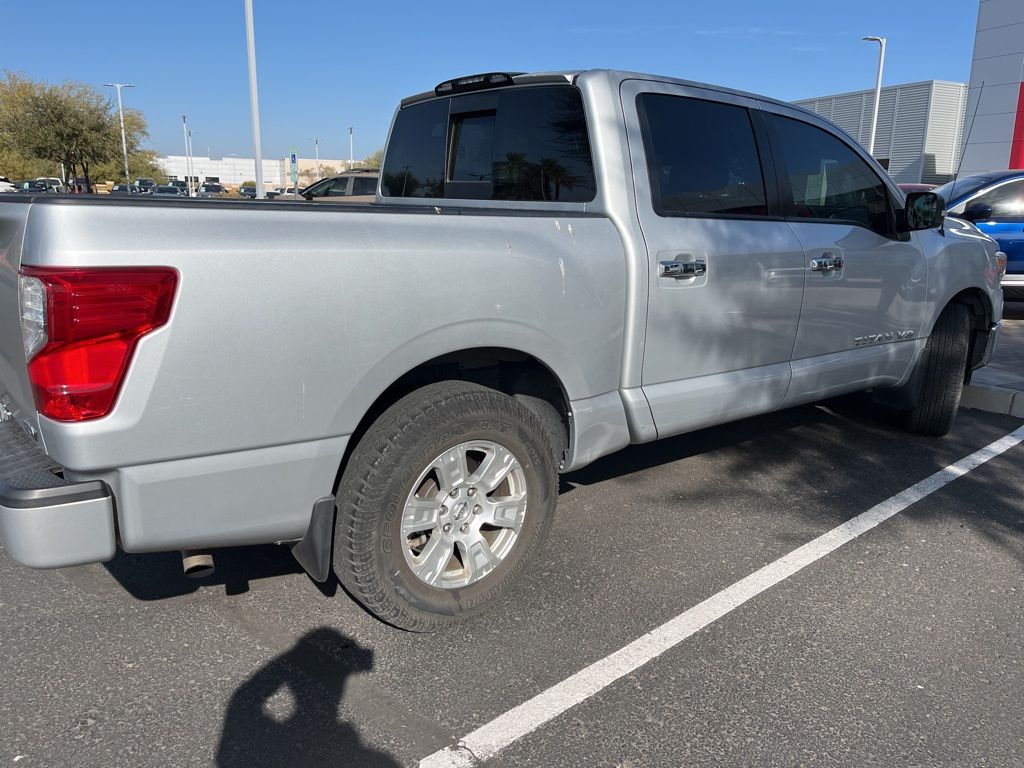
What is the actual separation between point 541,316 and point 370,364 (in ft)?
2.32

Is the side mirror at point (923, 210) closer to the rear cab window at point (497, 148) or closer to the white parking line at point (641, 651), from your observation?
the white parking line at point (641, 651)

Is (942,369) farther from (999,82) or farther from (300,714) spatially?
(999,82)

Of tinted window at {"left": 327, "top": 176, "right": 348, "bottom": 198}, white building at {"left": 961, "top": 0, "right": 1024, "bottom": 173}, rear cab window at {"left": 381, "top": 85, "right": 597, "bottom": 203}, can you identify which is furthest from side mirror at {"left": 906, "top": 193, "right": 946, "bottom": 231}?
white building at {"left": 961, "top": 0, "right": 1024, "bottom": 173}

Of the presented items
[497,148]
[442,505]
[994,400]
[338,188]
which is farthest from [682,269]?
[338,188]

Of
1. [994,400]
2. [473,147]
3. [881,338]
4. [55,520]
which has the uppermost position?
[473,147]

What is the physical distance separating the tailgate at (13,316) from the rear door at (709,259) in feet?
6.99

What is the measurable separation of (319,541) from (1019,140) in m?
25.3

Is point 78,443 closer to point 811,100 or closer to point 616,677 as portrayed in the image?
point 616,677

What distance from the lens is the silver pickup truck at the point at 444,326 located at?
209cm

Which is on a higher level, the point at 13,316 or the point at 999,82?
the point at 999,82

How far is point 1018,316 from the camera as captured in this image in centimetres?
1021

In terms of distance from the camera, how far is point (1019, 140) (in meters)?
22.0

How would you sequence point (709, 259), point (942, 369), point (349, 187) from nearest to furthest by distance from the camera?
point (709, 259), point (942, 369), point (349, 187)

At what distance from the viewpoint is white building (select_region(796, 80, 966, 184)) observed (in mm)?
35156
